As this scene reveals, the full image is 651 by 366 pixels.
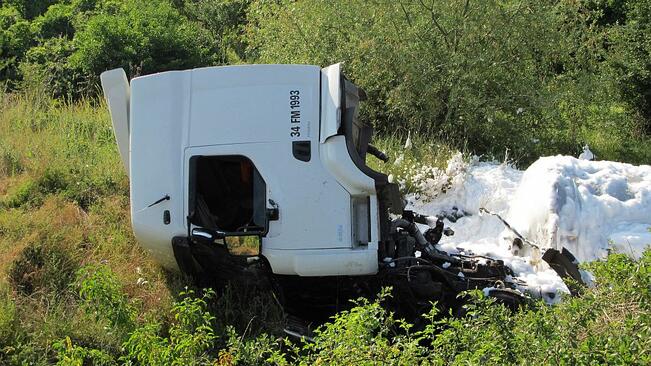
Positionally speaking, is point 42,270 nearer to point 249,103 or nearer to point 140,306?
point 140,306

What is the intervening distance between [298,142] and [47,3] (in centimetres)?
1537

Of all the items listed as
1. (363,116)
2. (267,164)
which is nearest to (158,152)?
(267,164)

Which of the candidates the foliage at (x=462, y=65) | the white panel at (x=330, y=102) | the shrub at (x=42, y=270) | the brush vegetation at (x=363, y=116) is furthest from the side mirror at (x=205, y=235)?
the foliage at (x=462, y=65)

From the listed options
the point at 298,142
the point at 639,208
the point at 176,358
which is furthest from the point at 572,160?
the point at 176,358

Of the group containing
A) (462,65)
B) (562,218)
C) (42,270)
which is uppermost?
(462,65)

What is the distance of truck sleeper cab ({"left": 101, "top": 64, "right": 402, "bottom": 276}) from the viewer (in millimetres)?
5266

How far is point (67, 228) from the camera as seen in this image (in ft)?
22.9

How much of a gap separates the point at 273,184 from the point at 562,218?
117 inches

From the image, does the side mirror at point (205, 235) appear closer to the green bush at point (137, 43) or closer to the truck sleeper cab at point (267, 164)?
the truck sleeper cab at point (267, 164)

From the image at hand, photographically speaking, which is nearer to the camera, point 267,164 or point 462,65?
point 267,164

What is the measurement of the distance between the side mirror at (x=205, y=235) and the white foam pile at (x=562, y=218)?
2588 mm

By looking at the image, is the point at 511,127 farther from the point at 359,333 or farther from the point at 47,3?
the point at 47,3

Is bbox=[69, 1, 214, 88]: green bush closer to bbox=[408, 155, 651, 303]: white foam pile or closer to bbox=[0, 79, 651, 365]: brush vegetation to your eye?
bbox=[0, 79, 651, 365]: brush vegetation

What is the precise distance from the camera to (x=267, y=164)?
532cm
